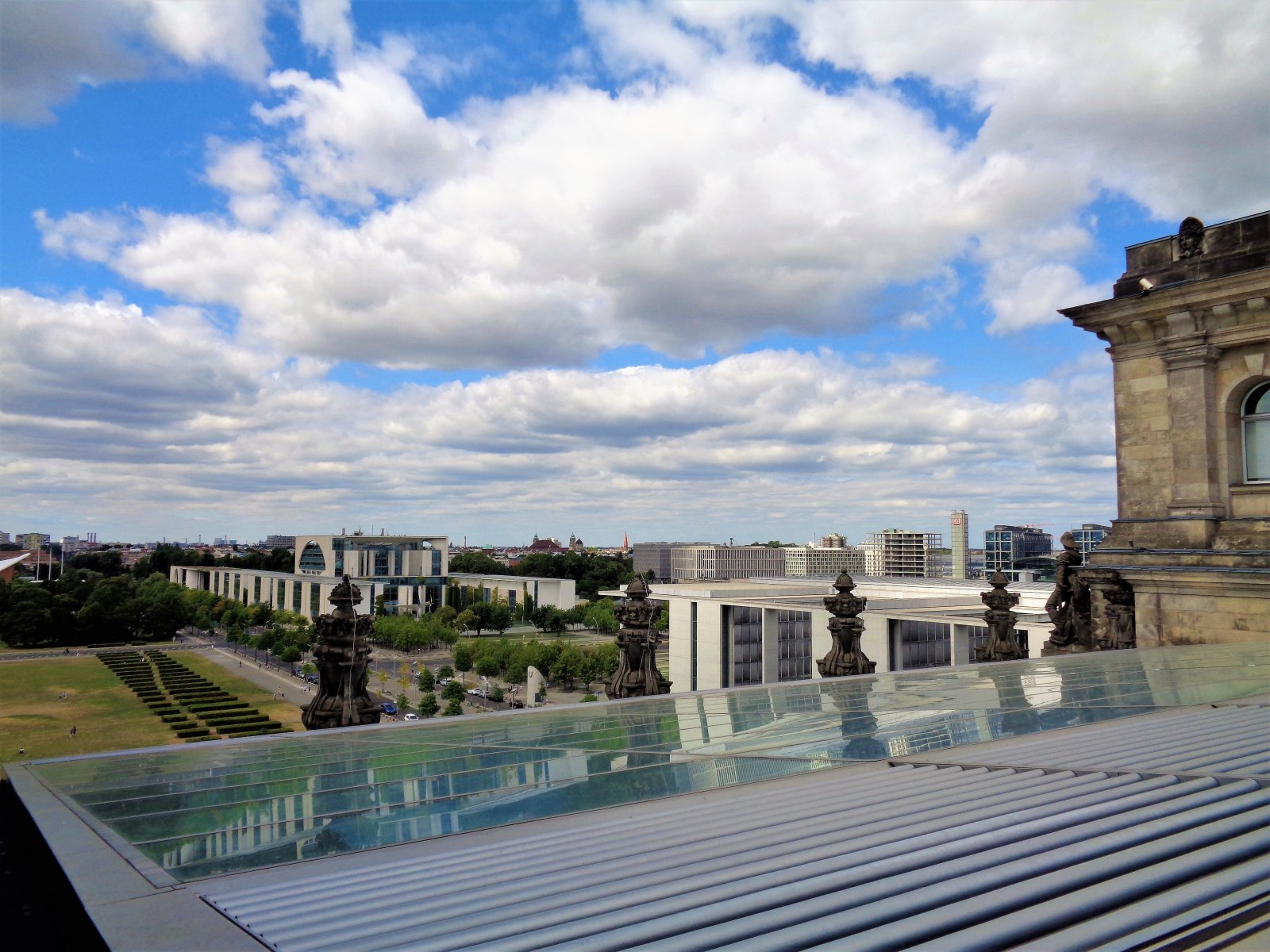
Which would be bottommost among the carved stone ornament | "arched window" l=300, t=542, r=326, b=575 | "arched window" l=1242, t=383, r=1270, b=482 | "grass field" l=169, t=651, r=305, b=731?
"grass field" l=169, t=651, r=305, b=731

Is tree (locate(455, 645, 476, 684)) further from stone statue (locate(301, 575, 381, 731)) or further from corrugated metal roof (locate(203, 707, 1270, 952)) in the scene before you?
corrugated metal roof (locate(203, 707, 1270, 952))

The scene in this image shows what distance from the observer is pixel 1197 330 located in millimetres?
18000

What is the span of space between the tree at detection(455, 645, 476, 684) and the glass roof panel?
7169 centimetres

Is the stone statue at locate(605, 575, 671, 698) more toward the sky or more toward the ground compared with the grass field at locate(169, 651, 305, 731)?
more toward the sky

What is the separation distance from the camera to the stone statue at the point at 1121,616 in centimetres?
1945

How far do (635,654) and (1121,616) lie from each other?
1219 centimetres

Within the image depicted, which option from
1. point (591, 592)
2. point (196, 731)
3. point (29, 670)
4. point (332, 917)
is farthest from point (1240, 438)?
point (591, 592)

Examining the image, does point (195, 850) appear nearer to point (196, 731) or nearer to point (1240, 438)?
point (1240, 438)

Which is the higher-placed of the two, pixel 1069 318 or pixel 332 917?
pixel 1069 318

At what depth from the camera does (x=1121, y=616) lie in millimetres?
19562

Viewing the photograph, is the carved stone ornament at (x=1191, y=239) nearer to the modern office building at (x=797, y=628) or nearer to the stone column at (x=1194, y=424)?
the stone column at (x=1194, y=424)

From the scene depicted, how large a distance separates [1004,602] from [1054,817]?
60.9ft

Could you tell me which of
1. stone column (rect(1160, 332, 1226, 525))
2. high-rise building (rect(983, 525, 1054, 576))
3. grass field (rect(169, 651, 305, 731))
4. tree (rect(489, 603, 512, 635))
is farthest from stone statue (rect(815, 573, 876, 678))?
high-rise building (rect(983, 525, 1054, 576))

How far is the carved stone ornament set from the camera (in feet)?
60.3
